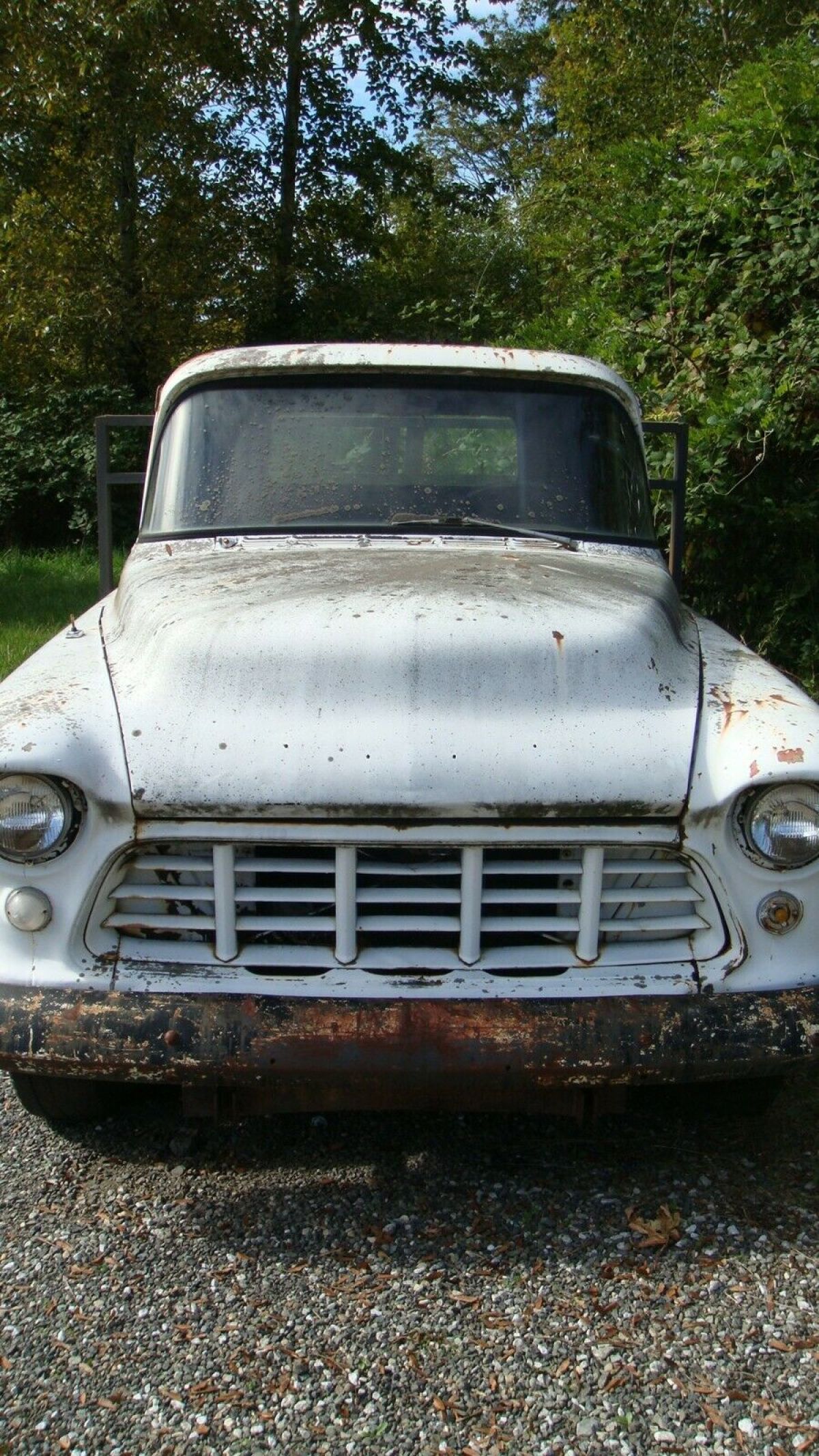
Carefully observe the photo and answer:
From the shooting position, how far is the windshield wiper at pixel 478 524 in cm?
349

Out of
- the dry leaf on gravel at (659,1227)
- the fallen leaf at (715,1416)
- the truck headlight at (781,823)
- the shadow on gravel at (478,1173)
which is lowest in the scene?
the shadow on gravel at (478,1173)

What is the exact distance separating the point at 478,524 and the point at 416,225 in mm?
19760

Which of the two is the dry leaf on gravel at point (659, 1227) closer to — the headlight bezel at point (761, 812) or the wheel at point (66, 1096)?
the headlight bezel at point (761, 812)

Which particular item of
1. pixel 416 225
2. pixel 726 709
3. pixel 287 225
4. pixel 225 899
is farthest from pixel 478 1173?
pixel 416 225

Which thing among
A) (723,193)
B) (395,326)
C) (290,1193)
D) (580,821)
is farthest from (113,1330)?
(395,326)

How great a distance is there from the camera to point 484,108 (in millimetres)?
20469

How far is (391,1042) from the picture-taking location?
7.79ft

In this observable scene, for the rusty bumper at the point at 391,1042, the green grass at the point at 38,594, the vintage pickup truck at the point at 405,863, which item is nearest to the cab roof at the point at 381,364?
the vintage pickup truck at the point at 405,863

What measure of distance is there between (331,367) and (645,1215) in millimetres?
2510

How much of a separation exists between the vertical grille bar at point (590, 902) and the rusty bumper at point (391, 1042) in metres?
0.11

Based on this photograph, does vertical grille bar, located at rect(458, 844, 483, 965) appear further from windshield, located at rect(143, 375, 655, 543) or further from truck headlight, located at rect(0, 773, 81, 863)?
windshield, located at rect(143, 375, 655, 543)

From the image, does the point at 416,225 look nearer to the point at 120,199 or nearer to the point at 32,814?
the point at 120,199

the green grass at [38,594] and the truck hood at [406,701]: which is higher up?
the truck hood at [406,701]

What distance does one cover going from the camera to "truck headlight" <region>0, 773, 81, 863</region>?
2467 millimetres
